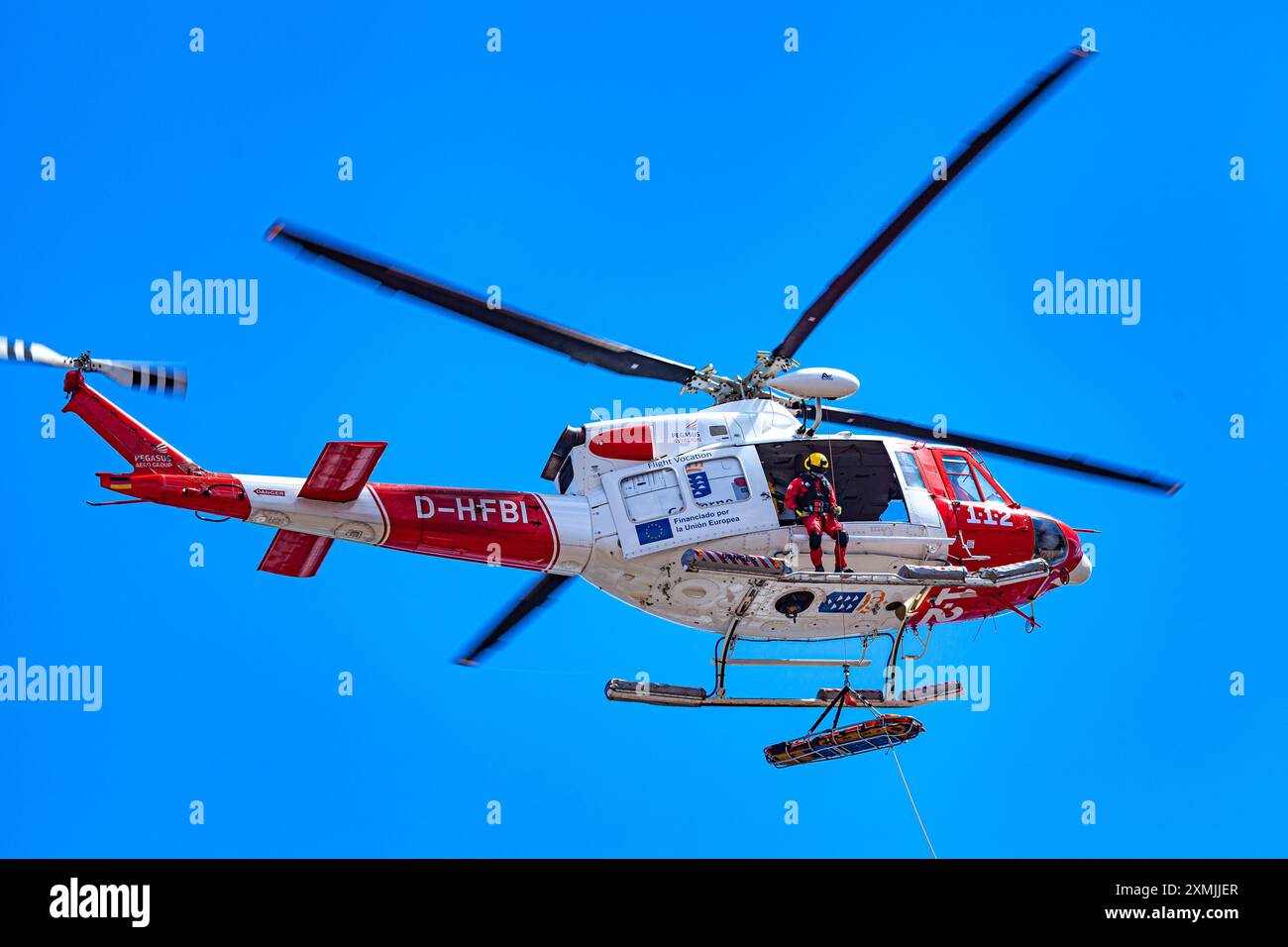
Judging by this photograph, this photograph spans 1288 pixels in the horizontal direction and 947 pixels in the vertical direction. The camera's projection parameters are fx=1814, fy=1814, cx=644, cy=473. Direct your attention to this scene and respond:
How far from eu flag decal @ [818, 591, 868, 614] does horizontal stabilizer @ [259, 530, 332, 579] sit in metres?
5.44

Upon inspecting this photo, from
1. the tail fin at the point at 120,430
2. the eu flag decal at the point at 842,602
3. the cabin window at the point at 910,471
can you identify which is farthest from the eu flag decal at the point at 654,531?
the tail fin at the point at 120,430

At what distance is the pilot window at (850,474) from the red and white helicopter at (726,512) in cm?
2

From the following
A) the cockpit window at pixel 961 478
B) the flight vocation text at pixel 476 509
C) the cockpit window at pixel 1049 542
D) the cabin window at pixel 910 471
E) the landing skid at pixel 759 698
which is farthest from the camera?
the cockpit window at pixel 1049 542

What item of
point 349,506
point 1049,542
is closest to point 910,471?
point 1049,542

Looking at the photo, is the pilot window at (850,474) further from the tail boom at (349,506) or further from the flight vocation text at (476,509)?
the flight vocation text at (476,509)

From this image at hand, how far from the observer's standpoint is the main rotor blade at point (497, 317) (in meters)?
17.4

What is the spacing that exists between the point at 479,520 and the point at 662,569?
6.74 ft

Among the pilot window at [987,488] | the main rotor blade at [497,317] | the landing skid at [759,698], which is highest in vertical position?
the main rotor blade at [497,317]

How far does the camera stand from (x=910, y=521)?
20047 mm
